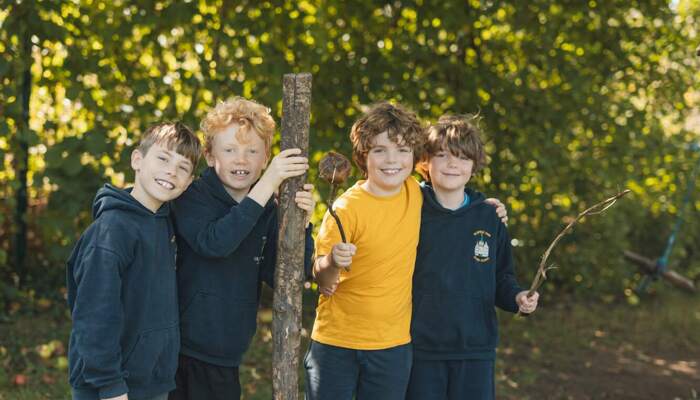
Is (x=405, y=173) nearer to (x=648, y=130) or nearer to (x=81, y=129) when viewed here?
(x=81, y=129)

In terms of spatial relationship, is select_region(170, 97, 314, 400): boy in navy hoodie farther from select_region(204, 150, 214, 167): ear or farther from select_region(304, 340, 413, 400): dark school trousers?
select_region(304, 340, 413, 400): dark school trousers

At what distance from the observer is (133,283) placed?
7.79ft

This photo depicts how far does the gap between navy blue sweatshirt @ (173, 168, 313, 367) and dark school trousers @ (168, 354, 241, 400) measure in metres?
0.04

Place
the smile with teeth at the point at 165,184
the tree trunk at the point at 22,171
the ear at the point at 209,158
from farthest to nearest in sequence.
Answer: the tree trunk at the point at 22,171 → the ear at the point at 209,158 → the smile with teeth at the point at 165,184

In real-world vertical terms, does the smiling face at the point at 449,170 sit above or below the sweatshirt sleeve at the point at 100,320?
above

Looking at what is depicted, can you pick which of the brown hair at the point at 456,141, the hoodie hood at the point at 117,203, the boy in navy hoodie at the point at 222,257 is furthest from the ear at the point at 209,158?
the brown hair at the point at 456,141

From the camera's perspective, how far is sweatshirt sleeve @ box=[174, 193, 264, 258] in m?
2.49

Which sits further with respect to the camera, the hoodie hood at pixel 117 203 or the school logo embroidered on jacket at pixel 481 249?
the school logo embroidered on jacket at pixel 481 249

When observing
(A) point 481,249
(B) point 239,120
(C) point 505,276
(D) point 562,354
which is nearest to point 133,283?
(B) point 239,120

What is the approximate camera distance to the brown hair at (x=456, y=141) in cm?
294

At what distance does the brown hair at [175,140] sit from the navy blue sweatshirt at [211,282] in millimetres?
145

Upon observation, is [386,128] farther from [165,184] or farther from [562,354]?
[562,354]

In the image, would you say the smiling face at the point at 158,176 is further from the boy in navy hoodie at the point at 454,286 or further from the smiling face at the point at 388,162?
the boy in navy hoodie at the point at 454,286

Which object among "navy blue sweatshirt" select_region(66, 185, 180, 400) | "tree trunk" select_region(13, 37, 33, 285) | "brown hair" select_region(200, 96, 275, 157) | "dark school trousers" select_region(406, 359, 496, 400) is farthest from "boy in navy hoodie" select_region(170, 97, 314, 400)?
"tree trunk" select_region(13, 37, 33, 285)
